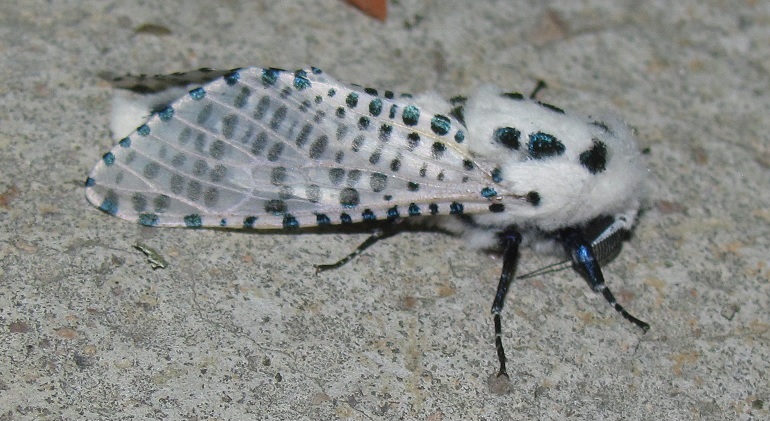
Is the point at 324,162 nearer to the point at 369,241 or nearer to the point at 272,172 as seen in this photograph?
the point at 272,172

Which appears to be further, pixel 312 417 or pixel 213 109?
pixel 213 109

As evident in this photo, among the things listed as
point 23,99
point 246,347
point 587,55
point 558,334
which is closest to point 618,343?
point 558,334

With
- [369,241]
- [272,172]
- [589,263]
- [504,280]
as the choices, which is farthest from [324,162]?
[589,263]

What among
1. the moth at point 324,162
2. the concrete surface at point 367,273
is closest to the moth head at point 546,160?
the moth at point 324,162

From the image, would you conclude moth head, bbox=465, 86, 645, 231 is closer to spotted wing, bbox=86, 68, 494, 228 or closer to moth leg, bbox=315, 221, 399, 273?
spotted wing, bbox=86, 68, 494, 228

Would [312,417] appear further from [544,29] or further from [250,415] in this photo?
→ [544,29]
